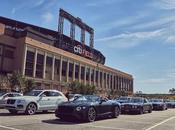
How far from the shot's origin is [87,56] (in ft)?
260

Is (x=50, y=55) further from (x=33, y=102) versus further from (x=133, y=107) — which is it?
(x=33, y=102)

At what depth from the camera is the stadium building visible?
5638cm

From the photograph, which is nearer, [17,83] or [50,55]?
[17,83]

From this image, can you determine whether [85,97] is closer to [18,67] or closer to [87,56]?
[18,67]

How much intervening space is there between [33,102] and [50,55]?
47077 mm

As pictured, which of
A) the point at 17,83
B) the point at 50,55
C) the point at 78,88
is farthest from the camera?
the point at 50,55

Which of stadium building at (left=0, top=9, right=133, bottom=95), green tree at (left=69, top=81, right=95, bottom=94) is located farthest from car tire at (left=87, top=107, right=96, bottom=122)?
green tree at (left=69, top=81, right=95, bottom=94)

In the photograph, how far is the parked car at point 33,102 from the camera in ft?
56.8

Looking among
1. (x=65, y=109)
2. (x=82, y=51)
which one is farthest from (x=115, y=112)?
(x=82, y=51)

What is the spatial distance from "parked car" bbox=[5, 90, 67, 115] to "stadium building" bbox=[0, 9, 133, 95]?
35210 millimetres

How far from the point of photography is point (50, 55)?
2542 inches

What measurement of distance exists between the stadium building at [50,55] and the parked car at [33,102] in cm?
3521

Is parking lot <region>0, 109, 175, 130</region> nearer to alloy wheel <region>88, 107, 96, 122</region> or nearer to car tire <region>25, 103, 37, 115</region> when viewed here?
alloy wheel <region>88, 107, 96, 122</region>

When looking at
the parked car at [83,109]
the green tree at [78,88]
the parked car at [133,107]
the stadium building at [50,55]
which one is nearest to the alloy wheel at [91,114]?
the parked car at [83,109]
